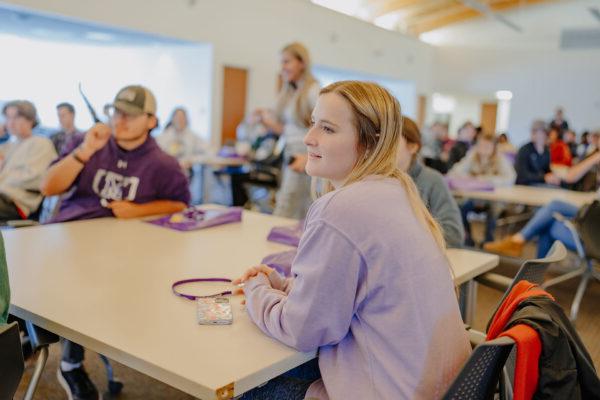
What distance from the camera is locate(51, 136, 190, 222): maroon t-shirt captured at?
2.51 metres

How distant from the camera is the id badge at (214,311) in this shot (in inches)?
51.1

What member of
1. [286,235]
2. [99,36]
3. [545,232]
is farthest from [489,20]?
[286,235]

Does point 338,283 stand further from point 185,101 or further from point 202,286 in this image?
point 185,101

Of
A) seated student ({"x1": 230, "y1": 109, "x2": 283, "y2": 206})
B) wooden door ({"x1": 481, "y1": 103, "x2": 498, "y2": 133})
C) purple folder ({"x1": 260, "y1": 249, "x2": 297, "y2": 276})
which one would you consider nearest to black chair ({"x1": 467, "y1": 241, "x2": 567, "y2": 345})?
purple folder ({"x1": 260, "y1": 249, "x2": 297, "y2": 276})

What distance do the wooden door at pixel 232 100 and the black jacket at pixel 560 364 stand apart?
8.37m

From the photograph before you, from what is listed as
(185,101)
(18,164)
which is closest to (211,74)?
(185,101)

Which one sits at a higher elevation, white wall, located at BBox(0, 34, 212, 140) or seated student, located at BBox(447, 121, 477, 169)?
white wall, located at BBox(0, 34, 212, 140)

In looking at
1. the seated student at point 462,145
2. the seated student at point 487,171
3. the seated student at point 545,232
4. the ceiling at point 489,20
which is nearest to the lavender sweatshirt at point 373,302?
the seated student at point 545,232

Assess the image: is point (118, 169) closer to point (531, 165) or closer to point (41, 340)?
point (41, 340)

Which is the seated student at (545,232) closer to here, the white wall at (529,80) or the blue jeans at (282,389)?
the blue jeans at (282,389)

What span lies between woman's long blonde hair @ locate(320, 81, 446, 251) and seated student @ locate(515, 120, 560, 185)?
4.65 metres

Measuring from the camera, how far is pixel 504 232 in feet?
20.6

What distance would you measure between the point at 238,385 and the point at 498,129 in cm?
1565

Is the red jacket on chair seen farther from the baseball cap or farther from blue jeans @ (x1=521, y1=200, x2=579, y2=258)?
blue jeans @ (x1=521, y1=200, x2=579, y2=258)
